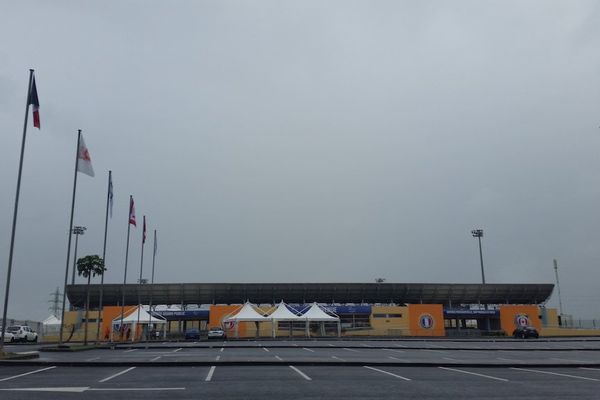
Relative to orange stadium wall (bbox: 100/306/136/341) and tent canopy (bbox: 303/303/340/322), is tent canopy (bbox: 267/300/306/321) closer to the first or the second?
tent canopy (bbox: 303/303/340/322)

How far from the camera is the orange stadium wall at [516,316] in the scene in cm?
7431

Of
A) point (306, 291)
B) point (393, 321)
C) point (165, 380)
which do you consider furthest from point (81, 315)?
point (165, 380)

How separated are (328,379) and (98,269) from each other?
240 ft

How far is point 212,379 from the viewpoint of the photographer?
14031 millimetres

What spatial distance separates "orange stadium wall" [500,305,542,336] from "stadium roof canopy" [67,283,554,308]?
9.65 m

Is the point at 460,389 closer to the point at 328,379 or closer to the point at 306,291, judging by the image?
the point at 328,379

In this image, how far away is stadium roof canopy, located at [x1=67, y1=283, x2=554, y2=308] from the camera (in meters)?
81.5

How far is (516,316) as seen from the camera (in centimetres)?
7456

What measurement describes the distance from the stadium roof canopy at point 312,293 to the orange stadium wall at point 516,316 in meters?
9.65

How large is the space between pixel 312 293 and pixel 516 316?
29.3m

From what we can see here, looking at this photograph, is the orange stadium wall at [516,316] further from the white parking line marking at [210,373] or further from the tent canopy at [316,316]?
the white parking line marking at [210,373]

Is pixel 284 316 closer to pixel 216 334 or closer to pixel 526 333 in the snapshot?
pixel 216 334

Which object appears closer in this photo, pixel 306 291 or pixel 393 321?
pixel 393 321

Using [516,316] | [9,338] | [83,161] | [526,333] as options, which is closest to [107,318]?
[9,338]
